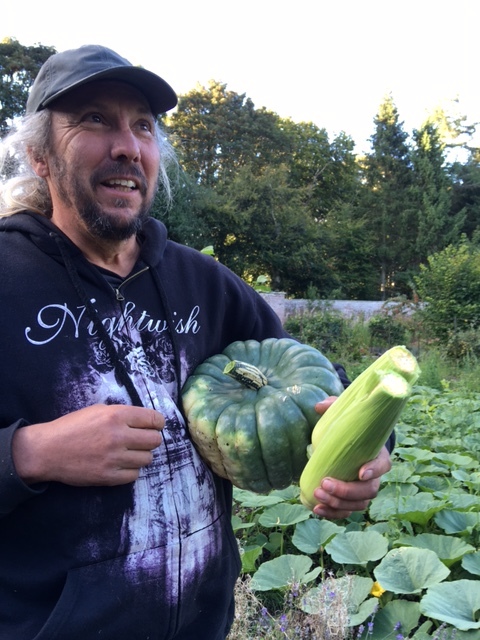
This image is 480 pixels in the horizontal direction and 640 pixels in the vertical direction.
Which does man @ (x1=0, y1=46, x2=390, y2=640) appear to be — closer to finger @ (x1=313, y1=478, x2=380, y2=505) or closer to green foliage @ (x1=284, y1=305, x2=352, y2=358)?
finger @ (x1=313, y1=478, x2=380, y2=505)

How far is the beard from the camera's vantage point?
5.47 feet

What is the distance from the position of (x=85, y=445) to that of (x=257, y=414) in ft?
1.67

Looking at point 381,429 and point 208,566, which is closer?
point 381,429

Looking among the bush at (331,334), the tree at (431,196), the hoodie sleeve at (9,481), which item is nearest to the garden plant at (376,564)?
the hoodie sleeve at (9,481)

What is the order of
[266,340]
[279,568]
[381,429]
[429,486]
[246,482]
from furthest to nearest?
[429,486] < [279,568] < [266,340] < [246,482] < [381,429]

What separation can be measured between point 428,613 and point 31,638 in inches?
63.5

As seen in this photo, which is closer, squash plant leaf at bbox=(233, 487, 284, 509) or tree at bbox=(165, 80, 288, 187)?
squash plant leaf at bbox=(233, 487, 284, 509)

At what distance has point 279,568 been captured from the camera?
2.87 m

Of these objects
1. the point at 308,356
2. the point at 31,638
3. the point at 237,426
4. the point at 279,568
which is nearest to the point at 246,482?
the point at 237,426

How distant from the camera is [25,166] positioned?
1.97 meters

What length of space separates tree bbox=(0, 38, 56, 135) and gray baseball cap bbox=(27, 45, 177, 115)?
1133 inches

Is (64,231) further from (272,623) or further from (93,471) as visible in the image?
(272,623)

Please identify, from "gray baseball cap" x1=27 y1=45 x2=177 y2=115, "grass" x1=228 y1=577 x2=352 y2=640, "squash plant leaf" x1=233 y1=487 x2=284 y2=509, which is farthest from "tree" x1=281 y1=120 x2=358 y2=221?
"gray baseball cap" x1=27 y1=45 x2=177 y2=115

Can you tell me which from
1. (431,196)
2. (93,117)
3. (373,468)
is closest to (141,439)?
(373,468)
